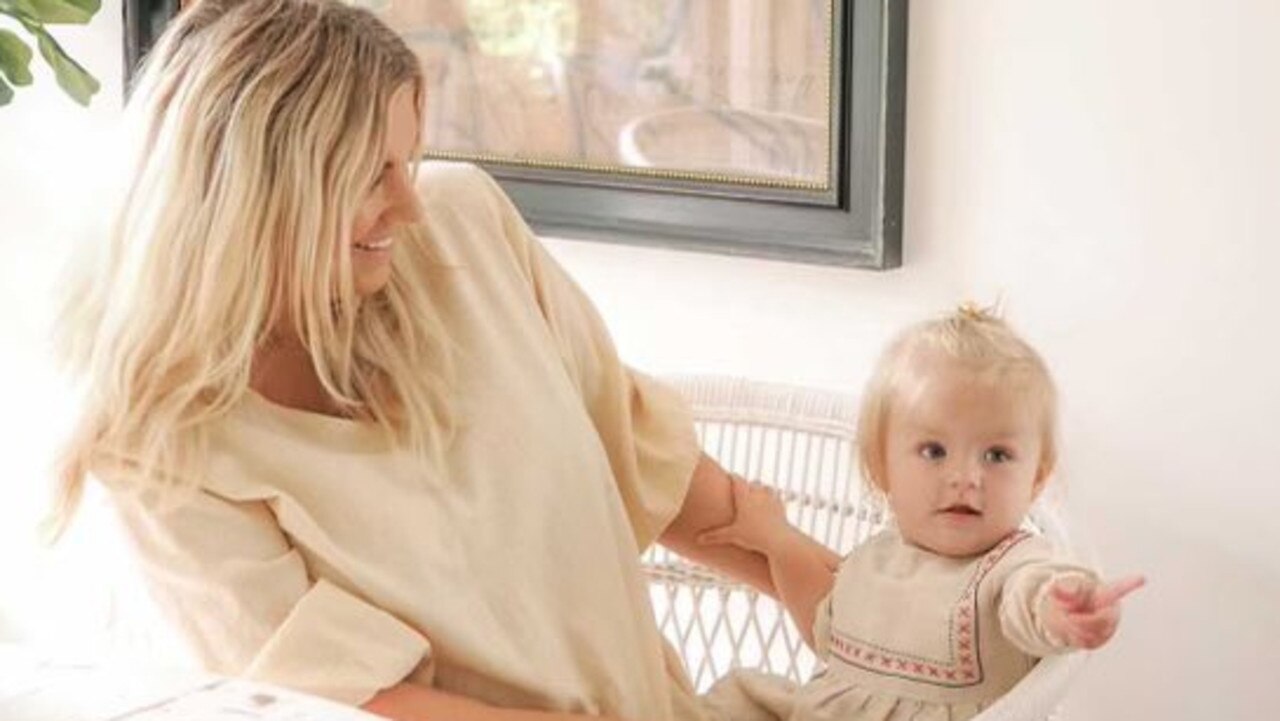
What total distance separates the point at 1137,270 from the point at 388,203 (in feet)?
2.49

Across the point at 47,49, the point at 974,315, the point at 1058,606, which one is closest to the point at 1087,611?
the point at 1058,606

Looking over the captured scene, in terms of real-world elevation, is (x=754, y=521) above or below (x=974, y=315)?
below

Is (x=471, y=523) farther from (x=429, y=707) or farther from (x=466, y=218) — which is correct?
(x=466, y=218)

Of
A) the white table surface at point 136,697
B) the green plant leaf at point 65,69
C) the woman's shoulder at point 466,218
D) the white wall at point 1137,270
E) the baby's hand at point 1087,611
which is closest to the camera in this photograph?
the white table surface at point 136,697

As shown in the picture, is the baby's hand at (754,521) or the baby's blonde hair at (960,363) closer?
the baby's blonde hair at (960,363)

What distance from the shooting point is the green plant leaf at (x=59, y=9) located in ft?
7.70

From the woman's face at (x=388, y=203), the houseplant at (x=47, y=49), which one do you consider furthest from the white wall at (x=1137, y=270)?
the houseplant at (x=47, y=49)

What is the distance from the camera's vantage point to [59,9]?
237cm

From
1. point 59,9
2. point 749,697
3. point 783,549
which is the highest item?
point 59,9

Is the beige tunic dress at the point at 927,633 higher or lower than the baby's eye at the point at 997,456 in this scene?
lower

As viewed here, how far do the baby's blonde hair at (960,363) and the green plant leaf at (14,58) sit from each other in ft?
3.41

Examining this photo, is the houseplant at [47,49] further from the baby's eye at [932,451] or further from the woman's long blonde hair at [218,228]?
the baby's eye at [932,451]

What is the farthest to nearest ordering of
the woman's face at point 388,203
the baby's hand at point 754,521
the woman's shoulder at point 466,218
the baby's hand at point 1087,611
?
the baby's hand at point 754,521
the woman's shoulder at point 466,218
the woman's face at point 388,203
the baby's hand at point 1087,611

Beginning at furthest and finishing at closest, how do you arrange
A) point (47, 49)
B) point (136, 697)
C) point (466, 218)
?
point (47, 49) → point (466, 218) → point (136, 697)
